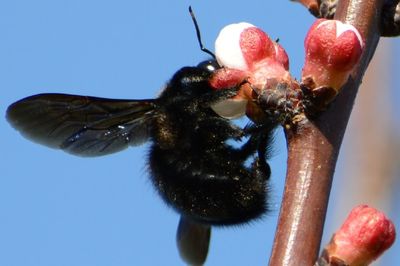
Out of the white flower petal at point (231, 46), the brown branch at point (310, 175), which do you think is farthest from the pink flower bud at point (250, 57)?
the brown branch at point (310, 175)

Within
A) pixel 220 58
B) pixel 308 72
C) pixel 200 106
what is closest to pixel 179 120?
pixel 200 106

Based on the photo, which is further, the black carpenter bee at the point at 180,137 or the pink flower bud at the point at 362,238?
the black carpenter bee at the point at 180,137

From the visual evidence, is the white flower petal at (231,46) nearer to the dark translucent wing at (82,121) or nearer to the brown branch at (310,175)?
the brown branch at (310,175)

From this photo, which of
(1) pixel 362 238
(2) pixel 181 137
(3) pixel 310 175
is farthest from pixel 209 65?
(1) pixel 362 238

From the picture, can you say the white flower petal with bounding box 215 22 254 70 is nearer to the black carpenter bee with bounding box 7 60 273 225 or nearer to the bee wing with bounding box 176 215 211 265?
the black carpenter bee with bounding box 7 60 273 225

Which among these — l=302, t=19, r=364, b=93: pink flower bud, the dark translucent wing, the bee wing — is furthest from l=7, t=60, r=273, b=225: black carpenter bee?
l=302, t=19, r=364, b=93: pink flower bud

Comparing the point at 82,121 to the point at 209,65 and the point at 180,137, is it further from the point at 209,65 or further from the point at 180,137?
the point at 209,65

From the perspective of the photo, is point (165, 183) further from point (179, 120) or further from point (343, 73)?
point (343, 73)
